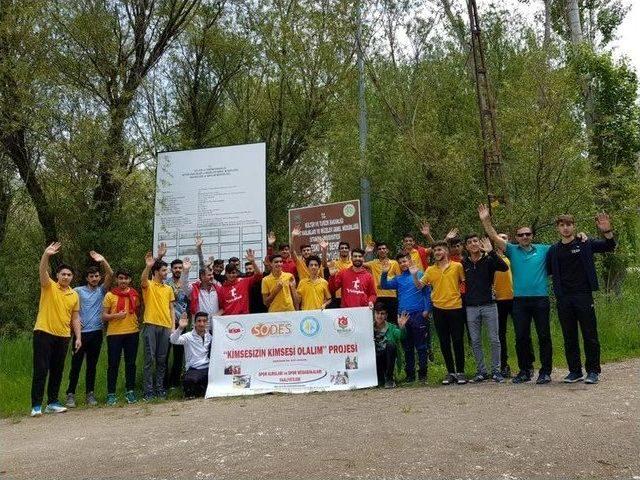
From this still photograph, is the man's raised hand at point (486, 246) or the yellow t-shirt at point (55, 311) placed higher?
the man's raised hand at point (486, 246)

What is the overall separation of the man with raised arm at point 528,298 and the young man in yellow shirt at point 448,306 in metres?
0.69

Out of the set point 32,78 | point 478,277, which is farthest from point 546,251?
point 32,78

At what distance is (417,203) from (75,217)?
27.6 ft

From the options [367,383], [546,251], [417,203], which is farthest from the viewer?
[417,203]

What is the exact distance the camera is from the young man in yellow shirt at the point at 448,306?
27.2 ft

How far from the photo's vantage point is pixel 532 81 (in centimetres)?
1359

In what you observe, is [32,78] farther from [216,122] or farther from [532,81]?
[532,81]

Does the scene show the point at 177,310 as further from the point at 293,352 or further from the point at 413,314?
the point at 413,314

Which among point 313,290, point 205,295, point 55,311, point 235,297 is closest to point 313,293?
point 313,290

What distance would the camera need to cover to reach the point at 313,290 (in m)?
9.26

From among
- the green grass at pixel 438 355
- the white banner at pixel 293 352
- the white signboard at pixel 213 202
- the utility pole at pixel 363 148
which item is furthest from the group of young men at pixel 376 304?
the utility pole at pixel 363 148

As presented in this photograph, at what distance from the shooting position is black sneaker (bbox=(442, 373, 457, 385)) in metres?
8.24

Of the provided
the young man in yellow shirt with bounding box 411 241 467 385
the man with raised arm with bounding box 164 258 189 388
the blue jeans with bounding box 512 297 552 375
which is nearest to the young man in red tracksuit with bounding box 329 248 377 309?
the young man in yellow shirt with bounding box 411 241 467 385

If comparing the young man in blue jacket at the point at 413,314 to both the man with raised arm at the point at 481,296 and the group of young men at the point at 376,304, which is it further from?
the man with raised arm at the point at 481,296
